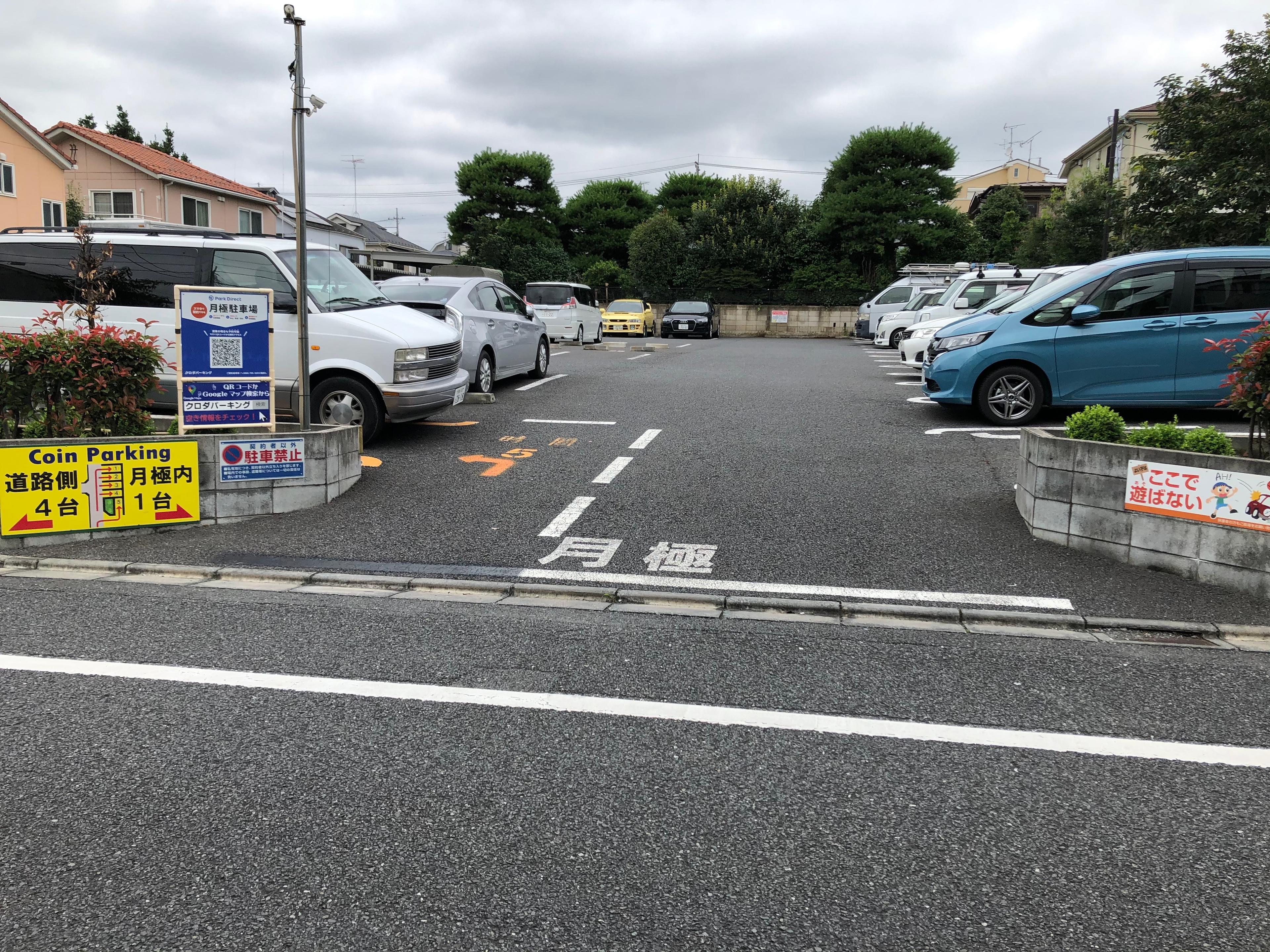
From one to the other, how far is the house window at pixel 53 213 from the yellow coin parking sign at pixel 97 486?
101ft

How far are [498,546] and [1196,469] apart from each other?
441cm

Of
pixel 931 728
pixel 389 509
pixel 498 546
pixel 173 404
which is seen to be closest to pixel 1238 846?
pixel 931 728

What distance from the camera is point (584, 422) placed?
1069 centimetres

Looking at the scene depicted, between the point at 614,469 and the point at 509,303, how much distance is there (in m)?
5.98

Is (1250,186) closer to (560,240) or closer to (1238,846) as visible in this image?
(1238,846)

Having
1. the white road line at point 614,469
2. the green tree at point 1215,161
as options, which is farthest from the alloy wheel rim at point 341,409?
the green tree at point 1215,161

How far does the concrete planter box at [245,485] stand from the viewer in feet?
20.5

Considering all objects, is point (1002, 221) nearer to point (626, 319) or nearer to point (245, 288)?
point (626, 319)

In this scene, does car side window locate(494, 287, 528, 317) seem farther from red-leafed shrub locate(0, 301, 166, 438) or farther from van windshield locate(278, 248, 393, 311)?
red-leafed shrub locate(0, 301, 166, 438)

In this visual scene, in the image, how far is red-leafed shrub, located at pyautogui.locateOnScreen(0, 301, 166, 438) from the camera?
21.5ft

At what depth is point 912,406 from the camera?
38.8 ft

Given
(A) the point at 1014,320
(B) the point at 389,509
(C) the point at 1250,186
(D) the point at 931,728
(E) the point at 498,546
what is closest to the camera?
(D) the point at 931,728

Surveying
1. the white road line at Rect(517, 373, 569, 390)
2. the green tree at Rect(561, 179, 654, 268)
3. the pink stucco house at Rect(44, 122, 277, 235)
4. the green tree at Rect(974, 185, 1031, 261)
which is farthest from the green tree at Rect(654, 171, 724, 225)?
the white road line at Rect(517, 373, 569, 390)

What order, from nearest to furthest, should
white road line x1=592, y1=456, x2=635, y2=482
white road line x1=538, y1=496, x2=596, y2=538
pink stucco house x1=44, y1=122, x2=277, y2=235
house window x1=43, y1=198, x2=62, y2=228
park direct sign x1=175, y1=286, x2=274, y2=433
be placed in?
white road line x1=538, y1=496, x2=596, y2=538 → park direct sign x1=175, y1=286, x2=274, y2=433 → white road line x1=592, y1=456, x2=635, y2=482 → house window x1=43, y1=198, x2=62, y2=228 → pink stucco house x1=44, y1=122, x2=277, y2=235
